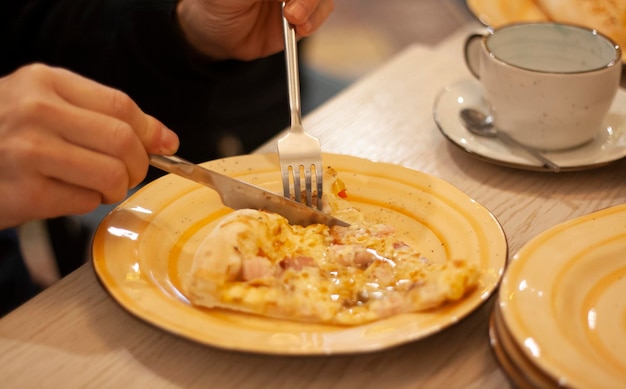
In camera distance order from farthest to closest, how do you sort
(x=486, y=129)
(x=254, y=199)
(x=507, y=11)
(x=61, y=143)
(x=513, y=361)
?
(x=507, y=11) → (x=486, y=129) → (x=254, y=199) → (x=61, y=143) → (x=513, y=361)

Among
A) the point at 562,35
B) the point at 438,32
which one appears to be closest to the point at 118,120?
the point at 562,35

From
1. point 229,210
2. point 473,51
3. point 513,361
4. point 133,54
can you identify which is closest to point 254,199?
point 229,210

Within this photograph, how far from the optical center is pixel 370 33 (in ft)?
10.9

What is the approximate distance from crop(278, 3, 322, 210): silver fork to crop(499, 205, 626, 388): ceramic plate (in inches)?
11.8

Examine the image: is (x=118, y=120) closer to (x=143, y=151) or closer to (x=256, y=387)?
(x=143, y=151)

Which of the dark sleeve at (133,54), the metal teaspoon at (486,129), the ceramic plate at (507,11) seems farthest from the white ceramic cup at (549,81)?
the dark sleeve at (133,54)

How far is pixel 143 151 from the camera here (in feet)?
2.43

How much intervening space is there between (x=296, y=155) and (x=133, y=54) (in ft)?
2.07

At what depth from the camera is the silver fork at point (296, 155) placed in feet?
2.78

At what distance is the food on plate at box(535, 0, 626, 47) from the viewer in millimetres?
1253

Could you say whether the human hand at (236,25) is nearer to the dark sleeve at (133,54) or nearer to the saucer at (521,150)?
the dark sleeve at (133,54)

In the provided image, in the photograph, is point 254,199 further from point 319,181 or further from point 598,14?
point 598,14

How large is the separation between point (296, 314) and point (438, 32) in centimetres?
294

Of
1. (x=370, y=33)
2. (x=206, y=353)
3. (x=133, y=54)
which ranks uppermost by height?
(x=133, y=54)
